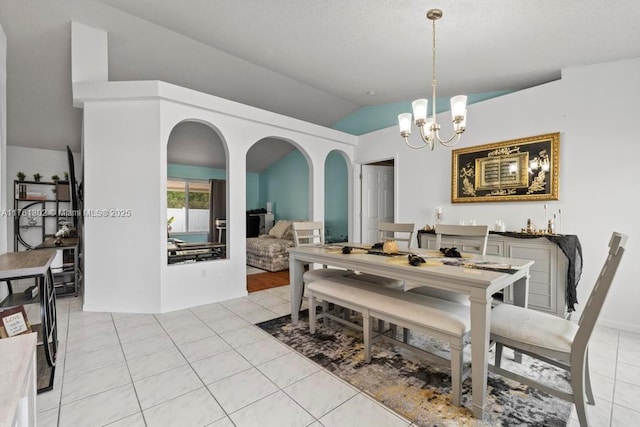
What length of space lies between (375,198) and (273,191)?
3892 mm

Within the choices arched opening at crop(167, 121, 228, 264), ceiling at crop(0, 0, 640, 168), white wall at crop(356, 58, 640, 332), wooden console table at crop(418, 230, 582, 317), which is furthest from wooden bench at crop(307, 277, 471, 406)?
arched opening at crop(167, 121, 228, 264)

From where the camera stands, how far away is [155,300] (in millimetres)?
3176

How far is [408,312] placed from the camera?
1851 mm

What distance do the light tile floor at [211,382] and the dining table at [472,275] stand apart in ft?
1.72

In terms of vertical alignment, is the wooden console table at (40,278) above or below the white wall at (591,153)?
below

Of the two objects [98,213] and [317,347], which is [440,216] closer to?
[317,347]

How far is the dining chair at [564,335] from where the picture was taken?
138 cm

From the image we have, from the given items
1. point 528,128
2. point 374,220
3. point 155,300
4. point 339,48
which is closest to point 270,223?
point 374,220

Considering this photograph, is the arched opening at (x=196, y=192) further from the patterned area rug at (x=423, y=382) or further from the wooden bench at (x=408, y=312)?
the patterned area rug at (x=423, y=382)

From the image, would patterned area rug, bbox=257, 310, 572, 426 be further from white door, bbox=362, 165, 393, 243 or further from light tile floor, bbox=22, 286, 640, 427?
white door, bbox=362, 165, 393, 243

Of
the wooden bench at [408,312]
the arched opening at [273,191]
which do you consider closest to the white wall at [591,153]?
the wooden bench at [408,312]

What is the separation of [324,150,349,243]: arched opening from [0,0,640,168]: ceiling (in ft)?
Result: 7.29

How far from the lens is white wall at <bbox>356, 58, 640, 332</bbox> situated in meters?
2.76

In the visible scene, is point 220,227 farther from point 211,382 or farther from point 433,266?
point 433,266
